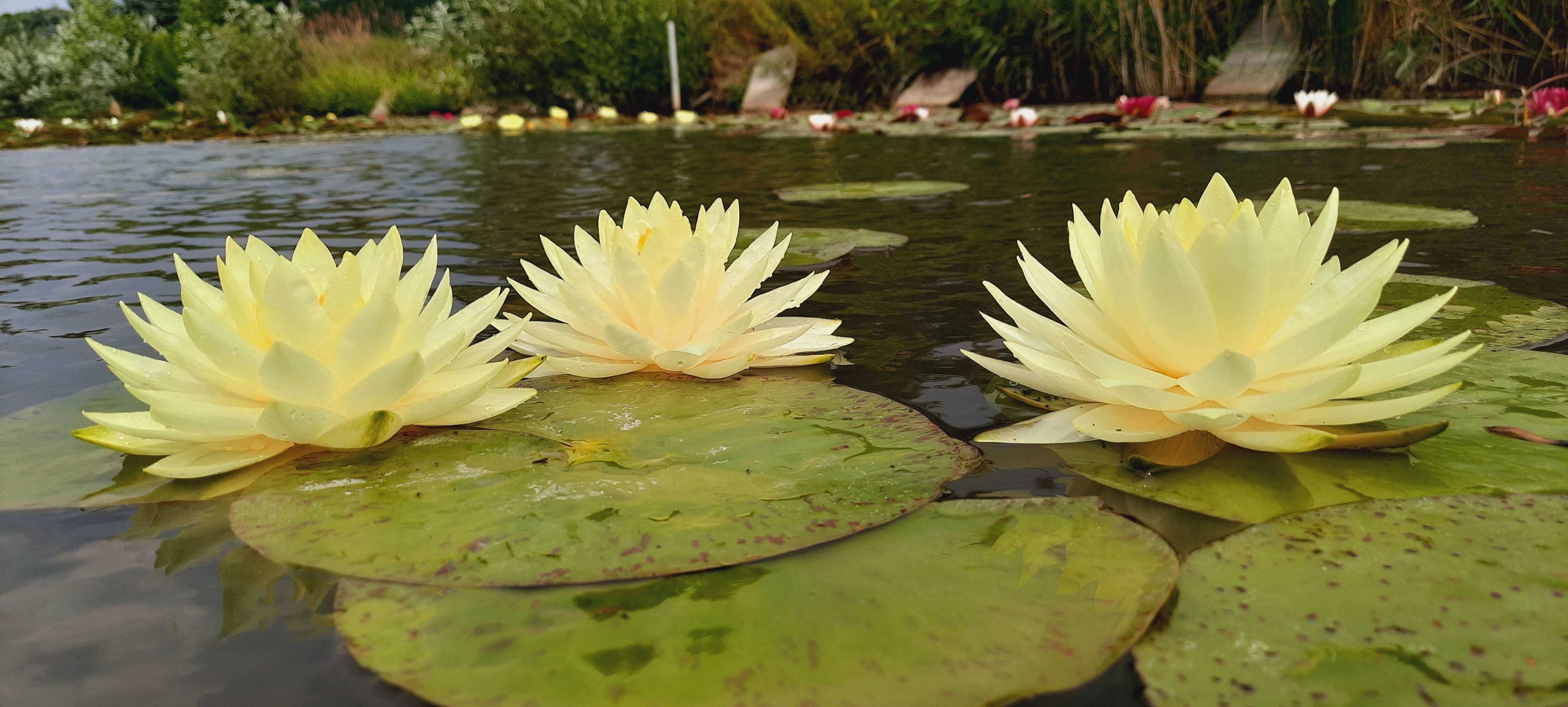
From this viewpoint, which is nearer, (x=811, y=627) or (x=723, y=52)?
(x=811, y=627)

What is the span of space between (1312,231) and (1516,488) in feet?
1.16

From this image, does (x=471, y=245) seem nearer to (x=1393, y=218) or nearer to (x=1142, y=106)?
(x=1393, y=218)

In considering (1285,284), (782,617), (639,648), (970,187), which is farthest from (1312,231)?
(970,187)

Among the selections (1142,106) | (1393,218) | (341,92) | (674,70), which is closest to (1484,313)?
(1393,218)

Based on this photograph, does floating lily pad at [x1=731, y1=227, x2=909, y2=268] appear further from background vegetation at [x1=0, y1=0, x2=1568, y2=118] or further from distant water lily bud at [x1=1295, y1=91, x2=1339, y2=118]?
background vegetation at [x1=0, y1=0, x2=1568, y2=118]

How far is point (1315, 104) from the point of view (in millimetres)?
5633

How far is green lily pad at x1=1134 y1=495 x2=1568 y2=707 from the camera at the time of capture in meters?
0.69

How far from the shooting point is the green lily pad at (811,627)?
2.40ft

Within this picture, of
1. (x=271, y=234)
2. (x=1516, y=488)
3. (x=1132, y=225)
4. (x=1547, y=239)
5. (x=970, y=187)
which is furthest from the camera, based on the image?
(x=970, y=187)

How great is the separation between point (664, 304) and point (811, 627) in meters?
0.77

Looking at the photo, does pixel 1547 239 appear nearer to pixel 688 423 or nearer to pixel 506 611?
pixel 688 423

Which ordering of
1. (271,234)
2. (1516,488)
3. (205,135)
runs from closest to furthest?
(1516,488)
(271,234)
(205,135)

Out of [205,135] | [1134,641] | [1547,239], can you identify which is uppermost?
[205,135]

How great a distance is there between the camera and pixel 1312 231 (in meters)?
1.11
